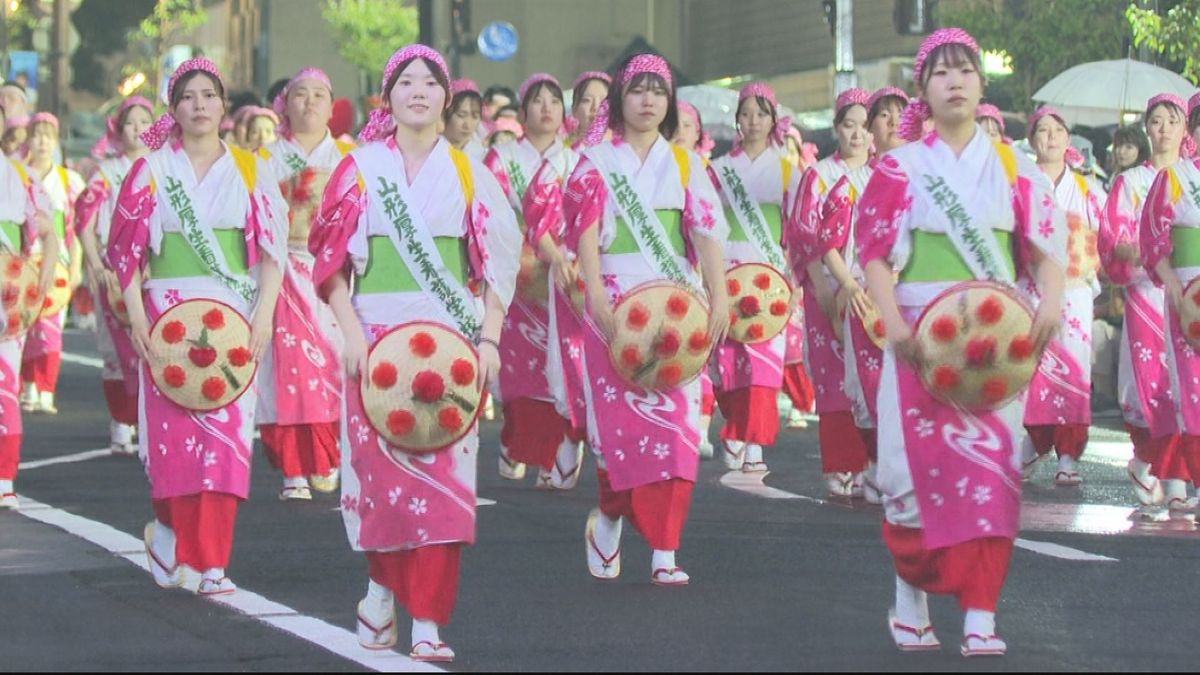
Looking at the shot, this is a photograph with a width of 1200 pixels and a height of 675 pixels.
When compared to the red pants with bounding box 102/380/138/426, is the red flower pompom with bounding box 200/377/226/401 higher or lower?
higher

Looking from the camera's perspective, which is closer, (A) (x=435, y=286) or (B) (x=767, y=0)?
(A) (x=435, y=286)

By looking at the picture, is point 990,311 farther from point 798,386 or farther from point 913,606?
point 798,386

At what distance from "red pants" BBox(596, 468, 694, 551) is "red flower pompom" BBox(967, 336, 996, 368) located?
221 cm

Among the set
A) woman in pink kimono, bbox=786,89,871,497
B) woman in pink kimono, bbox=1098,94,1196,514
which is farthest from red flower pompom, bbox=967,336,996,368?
woman in pink kimono, bbox=1098,94,1196,514

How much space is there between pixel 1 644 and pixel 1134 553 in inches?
186

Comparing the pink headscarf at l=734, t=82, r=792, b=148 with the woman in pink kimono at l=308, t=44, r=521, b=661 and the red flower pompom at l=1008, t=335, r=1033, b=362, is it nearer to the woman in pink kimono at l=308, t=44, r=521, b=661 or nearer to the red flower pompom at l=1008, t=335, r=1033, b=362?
the woman in pink kimono at l=308, t=44, r=521, b=661

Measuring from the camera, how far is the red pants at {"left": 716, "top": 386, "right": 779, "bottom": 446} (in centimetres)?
1423

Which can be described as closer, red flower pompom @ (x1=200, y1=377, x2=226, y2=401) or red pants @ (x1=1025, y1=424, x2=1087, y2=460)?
red flower pompom @ (x1=200, y1=377, x2=226, y2=401)

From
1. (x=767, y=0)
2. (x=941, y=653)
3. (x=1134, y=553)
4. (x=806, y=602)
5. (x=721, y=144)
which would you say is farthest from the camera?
(x=767, y=0)

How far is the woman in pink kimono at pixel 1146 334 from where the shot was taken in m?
12.5

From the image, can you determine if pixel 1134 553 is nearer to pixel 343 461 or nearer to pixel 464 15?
pixel 343 461

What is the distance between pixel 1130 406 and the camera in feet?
42.5

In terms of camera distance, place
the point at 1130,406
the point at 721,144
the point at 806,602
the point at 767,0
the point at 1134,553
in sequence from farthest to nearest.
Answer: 1. the point at 767,0
2. the point at 721,144
3. the point at 1130,406
4. the point at 1134,553
5. the point at 806,602

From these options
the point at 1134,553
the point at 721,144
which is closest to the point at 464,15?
the point at 721,144
